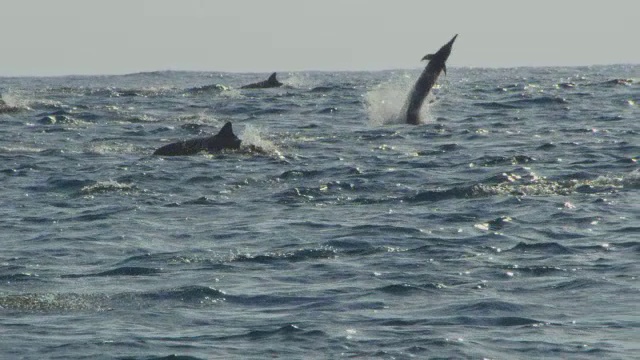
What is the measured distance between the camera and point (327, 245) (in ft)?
55.3

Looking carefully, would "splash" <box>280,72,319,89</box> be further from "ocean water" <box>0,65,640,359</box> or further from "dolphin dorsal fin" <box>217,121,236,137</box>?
"dolphin dorsal fin" <box>217,121,236,137</box>

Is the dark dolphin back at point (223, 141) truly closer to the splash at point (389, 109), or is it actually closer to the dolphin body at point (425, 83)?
the dolphin body at point (425, 83)

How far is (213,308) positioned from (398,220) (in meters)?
5.88

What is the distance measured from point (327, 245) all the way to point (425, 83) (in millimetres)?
16601

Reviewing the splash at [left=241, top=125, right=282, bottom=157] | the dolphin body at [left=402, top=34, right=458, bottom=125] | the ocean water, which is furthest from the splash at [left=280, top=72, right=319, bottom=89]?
the splash at [left=241, top=125, right=282, bottom=157]

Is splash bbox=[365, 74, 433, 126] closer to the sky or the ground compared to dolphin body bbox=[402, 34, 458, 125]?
closer to the ground

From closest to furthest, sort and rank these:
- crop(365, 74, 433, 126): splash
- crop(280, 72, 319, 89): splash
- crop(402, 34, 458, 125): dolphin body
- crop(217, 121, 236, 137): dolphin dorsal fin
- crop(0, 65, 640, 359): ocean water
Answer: crop(0, 65, 640, 359): ocean water, crop(217, 121, 236, 137): dolphin dorsal fin, crop(402, 34, 458, 125): dolphin body, crop(365, 74, 433, 126): splash, crop(280, 72, 319, 89): splash

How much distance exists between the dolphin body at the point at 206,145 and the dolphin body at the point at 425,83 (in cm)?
616

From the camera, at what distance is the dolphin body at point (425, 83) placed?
105ft

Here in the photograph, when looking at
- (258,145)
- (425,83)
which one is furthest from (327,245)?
(425,83)

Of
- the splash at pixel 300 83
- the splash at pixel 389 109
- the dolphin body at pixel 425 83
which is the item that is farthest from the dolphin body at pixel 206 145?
the splash at pixel 300 83

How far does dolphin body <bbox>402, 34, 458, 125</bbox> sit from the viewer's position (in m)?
32.0

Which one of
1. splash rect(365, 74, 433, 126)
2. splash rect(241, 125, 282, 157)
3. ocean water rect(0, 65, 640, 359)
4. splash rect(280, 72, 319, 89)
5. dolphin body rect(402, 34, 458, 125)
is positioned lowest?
splash rect(280, 72, 319, 89)

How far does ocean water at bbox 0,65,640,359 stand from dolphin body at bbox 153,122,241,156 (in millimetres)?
345
